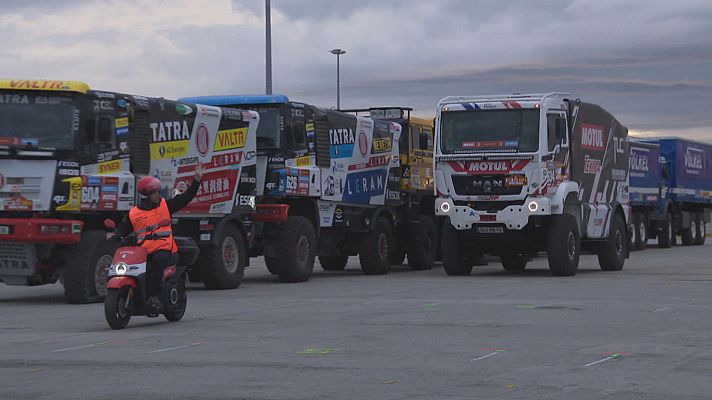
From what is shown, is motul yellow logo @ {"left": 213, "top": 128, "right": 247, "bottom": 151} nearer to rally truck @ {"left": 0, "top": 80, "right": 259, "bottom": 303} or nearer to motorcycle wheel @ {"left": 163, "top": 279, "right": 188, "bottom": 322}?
rally truck @ {"left": 0, "top": 80, "right": 259, "bottom": 303}

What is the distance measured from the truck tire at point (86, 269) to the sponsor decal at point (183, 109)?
2.79m

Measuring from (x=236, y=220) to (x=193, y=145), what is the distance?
73.0 inches

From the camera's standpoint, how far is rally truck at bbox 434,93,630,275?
2417 centimetres

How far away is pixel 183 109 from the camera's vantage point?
21.2 meters

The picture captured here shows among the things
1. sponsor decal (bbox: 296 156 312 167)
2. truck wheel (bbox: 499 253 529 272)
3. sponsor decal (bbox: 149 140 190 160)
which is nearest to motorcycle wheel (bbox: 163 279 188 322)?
sponsor decal (bbox: 149 140 190 160)

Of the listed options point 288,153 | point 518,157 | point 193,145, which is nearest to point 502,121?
point 518,157

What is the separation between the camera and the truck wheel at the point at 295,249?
23.8 m

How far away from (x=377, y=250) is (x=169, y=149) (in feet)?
25.2

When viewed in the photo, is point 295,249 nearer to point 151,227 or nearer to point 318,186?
point 318,186

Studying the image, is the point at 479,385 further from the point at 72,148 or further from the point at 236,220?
the point at 236,220

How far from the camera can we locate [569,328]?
46.5 feet

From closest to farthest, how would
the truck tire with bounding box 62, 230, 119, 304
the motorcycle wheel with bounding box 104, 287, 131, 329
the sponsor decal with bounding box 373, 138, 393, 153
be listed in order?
the motorcycle wheel with bounding box 104, 287, 131, 329, the truck tire with bounding box 62, 230, 119, 304, the sponsor decal with bounding box 373, 138, 393, 153

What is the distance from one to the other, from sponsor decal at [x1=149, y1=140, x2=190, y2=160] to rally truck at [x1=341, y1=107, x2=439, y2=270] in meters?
8.27

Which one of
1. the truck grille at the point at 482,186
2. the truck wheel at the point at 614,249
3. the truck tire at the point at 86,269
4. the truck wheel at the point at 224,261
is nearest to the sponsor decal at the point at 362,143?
the truck grille at the point at 482,186
